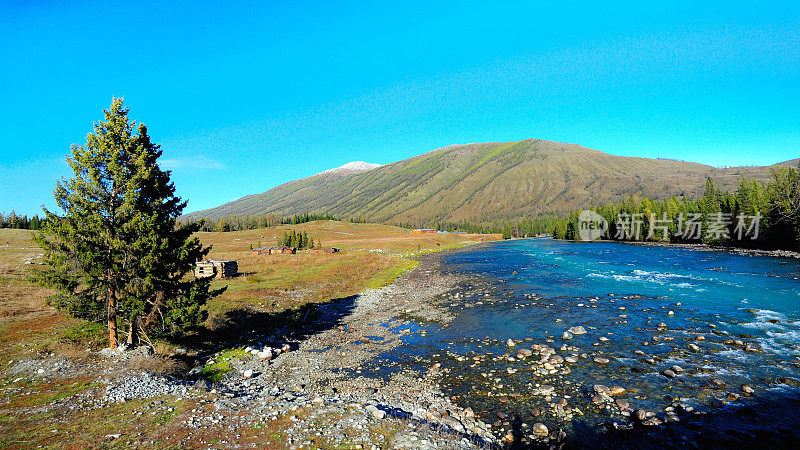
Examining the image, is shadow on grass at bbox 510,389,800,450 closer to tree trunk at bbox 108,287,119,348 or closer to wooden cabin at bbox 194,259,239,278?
tree trunk at bbox 108,287,119,348

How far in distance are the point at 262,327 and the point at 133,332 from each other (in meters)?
10.2

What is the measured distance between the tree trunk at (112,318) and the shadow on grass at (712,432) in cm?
1883

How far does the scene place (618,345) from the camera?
66.2ft

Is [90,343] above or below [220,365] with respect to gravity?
above

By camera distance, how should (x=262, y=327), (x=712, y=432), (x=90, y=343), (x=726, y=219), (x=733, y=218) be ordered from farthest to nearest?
(x=726, y=219) < (x=733, y=218) < (x=262, y=327) < (x=90, y=343) < (x=712, y=432)

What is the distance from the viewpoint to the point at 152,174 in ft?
56.7

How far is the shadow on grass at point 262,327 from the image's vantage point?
74.0 ft

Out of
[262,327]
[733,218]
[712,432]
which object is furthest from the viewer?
[733,218]

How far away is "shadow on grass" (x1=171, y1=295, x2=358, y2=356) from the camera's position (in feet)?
74.0

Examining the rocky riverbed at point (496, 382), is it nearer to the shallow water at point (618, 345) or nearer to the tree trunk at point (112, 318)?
the shallow water at point (618, 345)

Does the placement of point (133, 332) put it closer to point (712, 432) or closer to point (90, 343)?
point (90, 343)

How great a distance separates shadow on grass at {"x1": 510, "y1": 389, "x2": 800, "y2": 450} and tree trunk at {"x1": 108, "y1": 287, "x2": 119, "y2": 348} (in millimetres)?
18833
